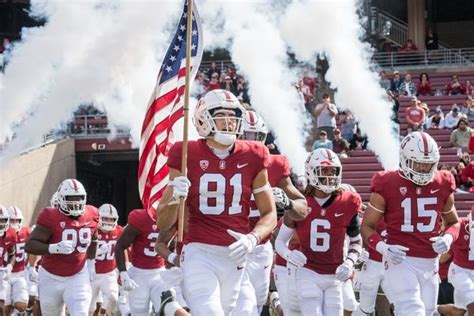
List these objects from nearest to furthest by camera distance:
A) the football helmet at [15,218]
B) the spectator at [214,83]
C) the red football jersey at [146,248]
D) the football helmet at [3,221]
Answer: the red football jersey at [146,248], the football helmet at [3,221], the football helmet at [15,218], the spectator at [214,83]

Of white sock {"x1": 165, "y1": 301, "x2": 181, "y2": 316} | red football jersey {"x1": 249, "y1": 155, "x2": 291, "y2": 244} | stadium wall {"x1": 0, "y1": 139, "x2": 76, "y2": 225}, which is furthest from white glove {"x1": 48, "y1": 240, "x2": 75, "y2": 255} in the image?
stadium wall {"x1": 0, "y1": 139, "x2": 76, "y2": 225}

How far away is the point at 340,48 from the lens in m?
22.1

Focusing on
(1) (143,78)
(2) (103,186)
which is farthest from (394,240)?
(2) (103,186)

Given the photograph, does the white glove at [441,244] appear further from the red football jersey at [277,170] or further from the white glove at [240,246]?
the white glove at [240,246]

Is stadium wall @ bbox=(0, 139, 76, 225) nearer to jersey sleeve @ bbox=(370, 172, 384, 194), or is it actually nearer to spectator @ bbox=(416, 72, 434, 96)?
spectator @ bbox=(416, 72, 434, 96)

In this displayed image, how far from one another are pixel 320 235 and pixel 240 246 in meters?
2.51

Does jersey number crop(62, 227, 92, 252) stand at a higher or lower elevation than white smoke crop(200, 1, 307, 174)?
lower

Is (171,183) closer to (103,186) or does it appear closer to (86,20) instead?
(86,20)

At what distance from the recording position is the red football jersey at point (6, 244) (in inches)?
617

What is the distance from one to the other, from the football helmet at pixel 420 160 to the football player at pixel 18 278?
319 inches

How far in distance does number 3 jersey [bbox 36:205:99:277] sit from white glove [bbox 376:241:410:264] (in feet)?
11.9

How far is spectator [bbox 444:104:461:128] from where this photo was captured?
20.5 meters

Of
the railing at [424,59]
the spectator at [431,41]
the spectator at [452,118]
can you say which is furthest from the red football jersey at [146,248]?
the spectator at [431,41]

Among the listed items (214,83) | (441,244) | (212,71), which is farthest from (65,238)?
(212,71)
